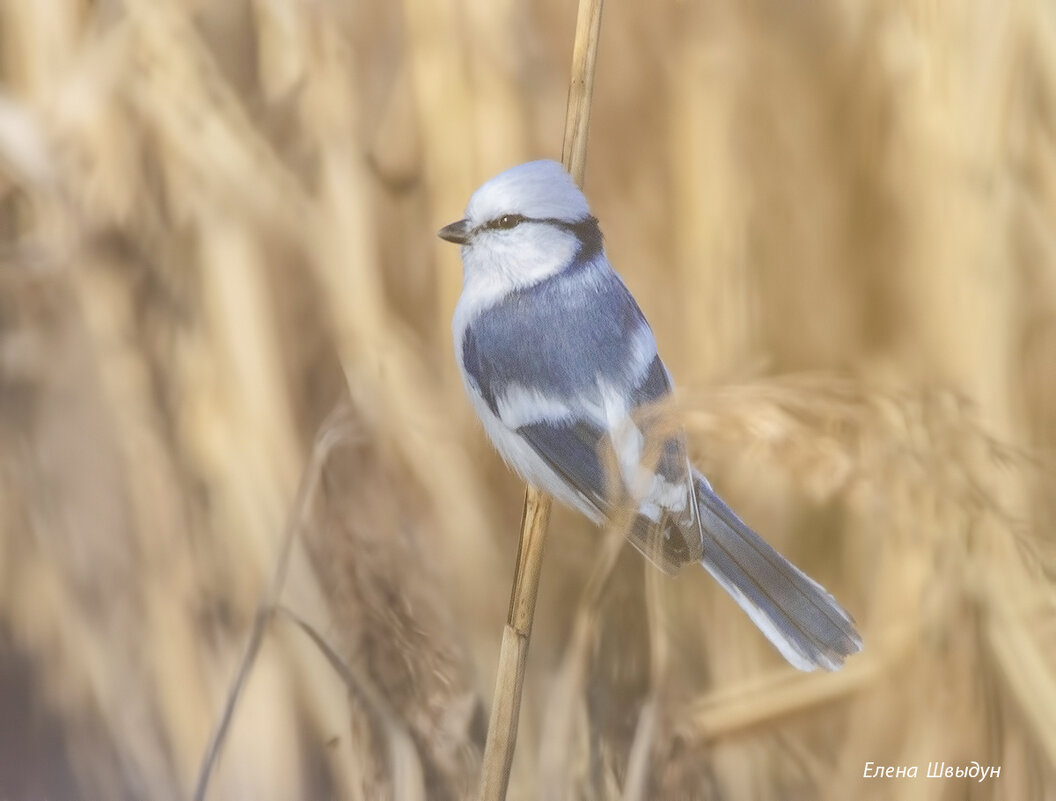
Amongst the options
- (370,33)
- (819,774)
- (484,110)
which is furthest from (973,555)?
(370,33)

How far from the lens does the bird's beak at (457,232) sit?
2.15 ft

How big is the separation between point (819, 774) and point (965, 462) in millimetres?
270

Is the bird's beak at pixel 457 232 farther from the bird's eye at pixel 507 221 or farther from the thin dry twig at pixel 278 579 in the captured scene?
the thin dry twig at pixel 278 579

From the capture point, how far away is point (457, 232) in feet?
2.16

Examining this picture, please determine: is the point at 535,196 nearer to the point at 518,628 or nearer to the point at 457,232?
the point at 457,232

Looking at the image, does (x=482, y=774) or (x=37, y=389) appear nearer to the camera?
(x=482, y=774)

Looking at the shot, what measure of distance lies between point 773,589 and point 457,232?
0.36 metres

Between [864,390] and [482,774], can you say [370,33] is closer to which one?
[864,390]

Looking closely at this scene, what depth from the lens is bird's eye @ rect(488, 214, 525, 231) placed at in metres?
0.64

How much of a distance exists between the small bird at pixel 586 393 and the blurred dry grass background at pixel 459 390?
24 millimetres

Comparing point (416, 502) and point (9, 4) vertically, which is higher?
point (9, 4)

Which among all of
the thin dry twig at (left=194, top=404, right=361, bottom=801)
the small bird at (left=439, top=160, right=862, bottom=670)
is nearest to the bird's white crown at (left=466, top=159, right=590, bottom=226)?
the small bird at (left=439, top=160, right=862, bottom=670)

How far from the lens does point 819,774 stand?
676mm

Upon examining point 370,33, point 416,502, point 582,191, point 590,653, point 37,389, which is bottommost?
point 590,653
